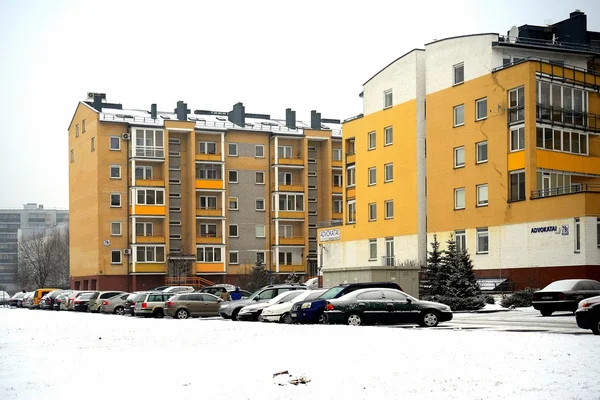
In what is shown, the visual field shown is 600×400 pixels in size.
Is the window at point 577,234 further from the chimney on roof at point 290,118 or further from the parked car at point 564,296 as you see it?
the chimney on roof at point 290,118

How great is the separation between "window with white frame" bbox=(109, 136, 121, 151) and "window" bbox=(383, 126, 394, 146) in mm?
31514

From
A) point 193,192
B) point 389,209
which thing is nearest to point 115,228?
point 193,192

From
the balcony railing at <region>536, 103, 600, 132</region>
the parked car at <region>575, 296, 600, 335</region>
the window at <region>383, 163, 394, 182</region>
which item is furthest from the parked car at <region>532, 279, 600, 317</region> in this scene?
the window at <region>383, 163, 394, 182</region>

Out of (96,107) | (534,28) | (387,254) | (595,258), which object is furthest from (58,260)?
(595,258)

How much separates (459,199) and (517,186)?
561cm

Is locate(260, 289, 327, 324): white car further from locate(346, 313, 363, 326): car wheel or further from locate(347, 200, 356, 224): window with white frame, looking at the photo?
locate(347, 200, 356, 224): window with white frame

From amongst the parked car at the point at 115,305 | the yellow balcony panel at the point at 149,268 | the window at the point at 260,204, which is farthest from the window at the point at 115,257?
the parked car at the point at 115,305

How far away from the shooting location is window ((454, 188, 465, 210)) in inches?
2169

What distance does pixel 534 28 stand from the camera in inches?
2395

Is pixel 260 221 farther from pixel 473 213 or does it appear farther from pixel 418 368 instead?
pixel 418 368

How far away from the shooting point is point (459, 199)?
55438 millimetres

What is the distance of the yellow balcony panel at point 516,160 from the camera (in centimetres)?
5006

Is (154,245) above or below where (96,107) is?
below

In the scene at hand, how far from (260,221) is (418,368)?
75.4 meters
